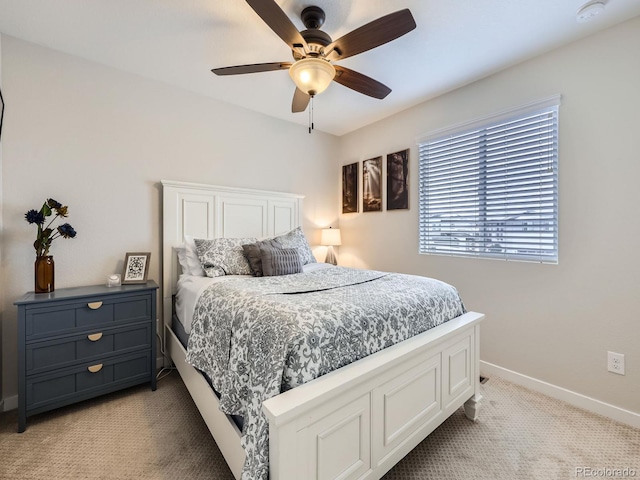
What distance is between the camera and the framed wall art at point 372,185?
345 centimetres

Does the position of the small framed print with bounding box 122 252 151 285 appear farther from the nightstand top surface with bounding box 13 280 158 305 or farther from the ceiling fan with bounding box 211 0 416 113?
the ceiling fan with bounding box 211 0 416 113

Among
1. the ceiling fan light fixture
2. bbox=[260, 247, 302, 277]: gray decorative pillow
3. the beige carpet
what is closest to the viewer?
the beige carpet

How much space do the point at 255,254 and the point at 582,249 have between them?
2.43 metres

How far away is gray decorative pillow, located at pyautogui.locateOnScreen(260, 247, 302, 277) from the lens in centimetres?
Answer: 229

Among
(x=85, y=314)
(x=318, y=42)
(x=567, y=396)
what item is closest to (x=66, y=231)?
(x=85, y=314)

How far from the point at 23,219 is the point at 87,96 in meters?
1.05

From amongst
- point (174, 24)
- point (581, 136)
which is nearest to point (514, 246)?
point (581, 136)

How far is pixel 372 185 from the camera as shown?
353cm

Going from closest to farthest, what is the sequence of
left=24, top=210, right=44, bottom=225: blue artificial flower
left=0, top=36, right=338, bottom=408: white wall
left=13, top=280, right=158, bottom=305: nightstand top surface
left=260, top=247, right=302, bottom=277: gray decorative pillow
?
left=13, top=280, right=158, bottom=305: nightstand top surface, left=24, top=210, right=44, bottom=225: blue artificial flower, left=0, top=36, right=338, bottom=408: white wall, left=260, top=247, right=302, bottom=277: gray decorative pillow

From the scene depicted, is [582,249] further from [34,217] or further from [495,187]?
[34,217]

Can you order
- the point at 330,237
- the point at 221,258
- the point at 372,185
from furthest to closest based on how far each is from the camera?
the point at 330,237, the point at 372,185, the point at 221,258

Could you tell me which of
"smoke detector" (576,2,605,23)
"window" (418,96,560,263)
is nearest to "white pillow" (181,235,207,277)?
"window" (418,96,560,263)

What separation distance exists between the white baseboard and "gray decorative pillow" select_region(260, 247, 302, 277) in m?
1.91

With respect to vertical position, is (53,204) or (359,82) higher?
(359,82)
